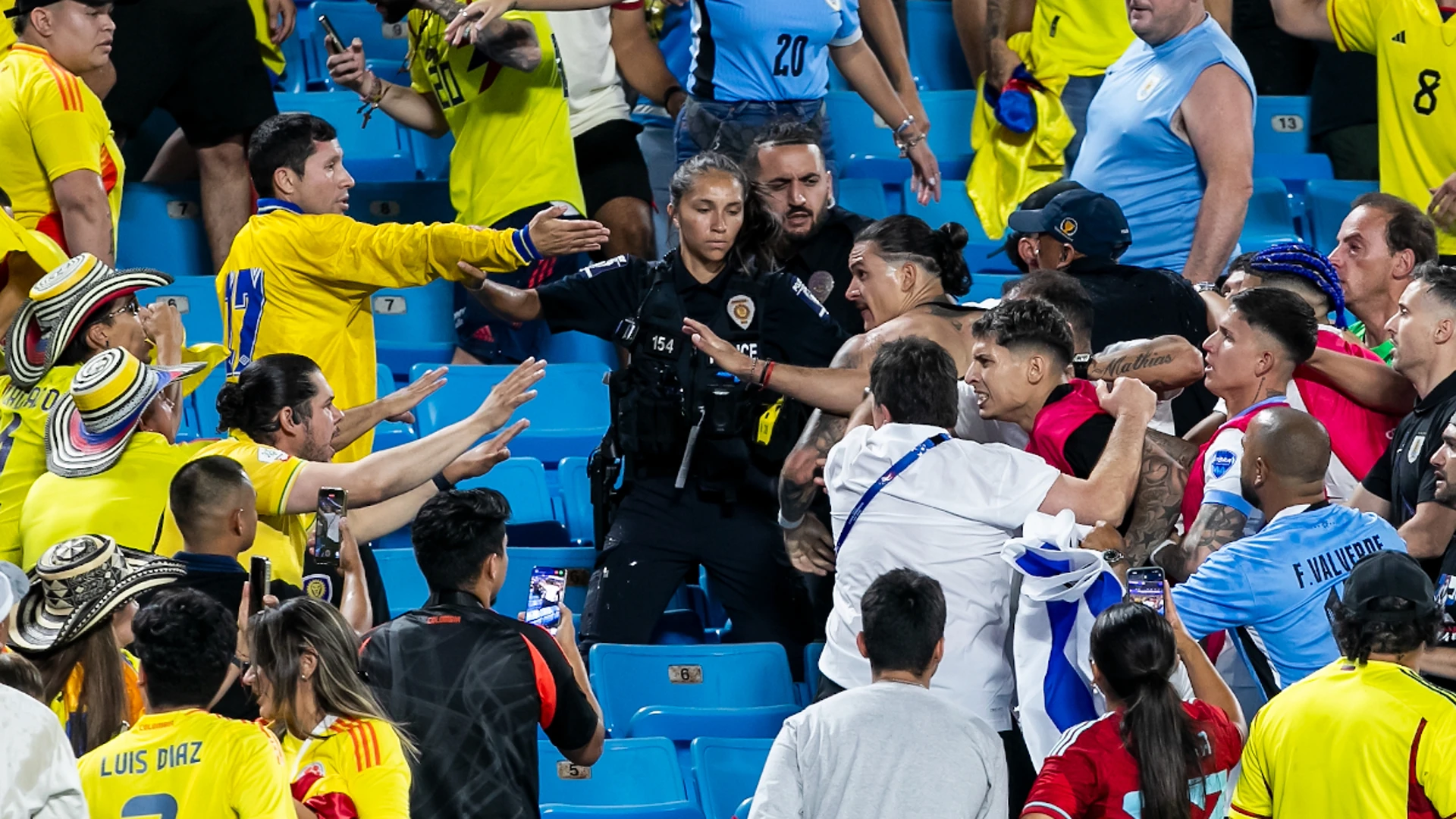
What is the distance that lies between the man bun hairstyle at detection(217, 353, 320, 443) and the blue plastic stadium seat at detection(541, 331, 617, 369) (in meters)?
2.75

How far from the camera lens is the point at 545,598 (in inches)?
170

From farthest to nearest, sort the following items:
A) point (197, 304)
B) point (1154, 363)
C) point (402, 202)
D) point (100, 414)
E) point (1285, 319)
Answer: point (402, 202), point (197, 304), point (1154, 363), point (1285, 319), point (100, 414)

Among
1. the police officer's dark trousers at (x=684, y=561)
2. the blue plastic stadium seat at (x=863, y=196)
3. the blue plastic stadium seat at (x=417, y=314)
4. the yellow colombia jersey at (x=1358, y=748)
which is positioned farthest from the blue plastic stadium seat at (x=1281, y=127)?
the yellow colombia jersey at (x=1358, y=748)

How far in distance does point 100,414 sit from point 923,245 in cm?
247

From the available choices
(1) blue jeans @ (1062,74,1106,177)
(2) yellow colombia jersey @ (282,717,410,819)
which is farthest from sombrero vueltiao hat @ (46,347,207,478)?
(1) blue jeans @ (1062,74,1106,177)

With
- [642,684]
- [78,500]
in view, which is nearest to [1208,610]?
[642,684]

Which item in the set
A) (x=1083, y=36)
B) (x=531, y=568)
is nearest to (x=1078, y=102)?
(x=1083, y=36)

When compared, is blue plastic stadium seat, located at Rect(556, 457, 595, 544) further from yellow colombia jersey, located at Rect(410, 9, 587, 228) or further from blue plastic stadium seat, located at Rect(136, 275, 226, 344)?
blue plastic stadium seat, located at Rect(136, 275, 226, 344)

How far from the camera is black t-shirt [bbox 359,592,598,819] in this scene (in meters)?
4.18

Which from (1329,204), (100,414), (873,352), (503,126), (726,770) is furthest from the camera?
(1329,204)

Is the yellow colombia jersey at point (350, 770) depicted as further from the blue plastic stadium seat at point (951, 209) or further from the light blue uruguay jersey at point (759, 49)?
the blue plastic stadium seat at point (951, 209)

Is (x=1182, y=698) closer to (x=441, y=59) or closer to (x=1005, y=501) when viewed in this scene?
(x=1005, y=501)

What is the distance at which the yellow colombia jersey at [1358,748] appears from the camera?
387 cm

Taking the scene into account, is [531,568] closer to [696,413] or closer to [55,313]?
[696,413]
